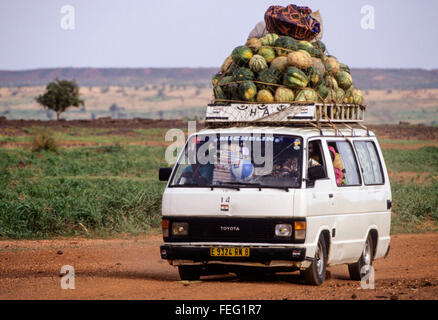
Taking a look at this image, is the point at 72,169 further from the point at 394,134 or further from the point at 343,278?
the point at 394,134

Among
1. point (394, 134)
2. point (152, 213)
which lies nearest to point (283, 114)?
point (152, 213)

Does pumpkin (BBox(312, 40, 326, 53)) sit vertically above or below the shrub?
above

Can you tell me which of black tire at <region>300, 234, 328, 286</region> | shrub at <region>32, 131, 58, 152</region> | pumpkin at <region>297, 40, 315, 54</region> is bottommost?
shrub at <region>32, 131, 58, 152</region>

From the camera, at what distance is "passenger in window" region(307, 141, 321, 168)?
423 inches

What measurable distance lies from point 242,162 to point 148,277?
244 centimetres

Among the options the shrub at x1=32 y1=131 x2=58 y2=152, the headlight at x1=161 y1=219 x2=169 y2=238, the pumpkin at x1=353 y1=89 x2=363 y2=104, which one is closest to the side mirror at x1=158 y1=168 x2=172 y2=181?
the headlight at x1=161 y1=219 x2=169 y2=238

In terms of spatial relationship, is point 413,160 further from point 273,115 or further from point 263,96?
point 273,115

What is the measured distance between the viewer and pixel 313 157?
35.9 feet

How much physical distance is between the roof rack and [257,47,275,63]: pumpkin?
1.07 metres

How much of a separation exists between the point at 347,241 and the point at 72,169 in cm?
2222

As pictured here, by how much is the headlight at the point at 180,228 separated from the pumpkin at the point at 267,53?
3.06 meters

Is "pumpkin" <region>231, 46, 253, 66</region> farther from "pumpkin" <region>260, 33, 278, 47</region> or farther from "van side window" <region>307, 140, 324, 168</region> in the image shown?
"van side window" <region>307, 140, 324, 168</region>

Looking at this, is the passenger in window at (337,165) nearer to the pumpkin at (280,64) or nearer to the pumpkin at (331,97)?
the pumpkin at (331,97)

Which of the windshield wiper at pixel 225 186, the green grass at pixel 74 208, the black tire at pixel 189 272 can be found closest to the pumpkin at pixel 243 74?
the windshield wiper at pixel 225 186
